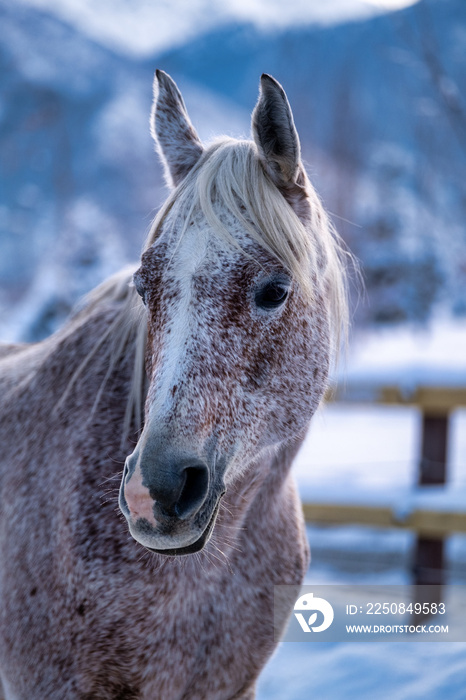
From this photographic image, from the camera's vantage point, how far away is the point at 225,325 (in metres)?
1.24

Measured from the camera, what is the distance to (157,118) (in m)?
1.65

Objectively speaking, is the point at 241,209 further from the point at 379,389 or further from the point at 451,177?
the point at 451,177

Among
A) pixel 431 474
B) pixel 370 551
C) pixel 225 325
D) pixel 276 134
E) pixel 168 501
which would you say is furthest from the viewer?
pixel 370 551

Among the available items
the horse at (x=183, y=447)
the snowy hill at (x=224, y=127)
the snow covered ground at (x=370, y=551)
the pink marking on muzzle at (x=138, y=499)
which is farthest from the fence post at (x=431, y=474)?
the snowy hill at (x=224, y=127)

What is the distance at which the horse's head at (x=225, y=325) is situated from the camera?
1102 millimetres

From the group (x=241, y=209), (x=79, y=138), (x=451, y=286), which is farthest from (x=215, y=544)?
(x=79, y=138)

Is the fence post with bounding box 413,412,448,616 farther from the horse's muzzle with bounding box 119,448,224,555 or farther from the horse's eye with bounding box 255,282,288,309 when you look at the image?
the horse's muzzle with bounding box 119,448,224,555

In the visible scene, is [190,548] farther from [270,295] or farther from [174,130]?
[174,130]

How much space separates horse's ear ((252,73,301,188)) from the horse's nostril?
771 millimetres

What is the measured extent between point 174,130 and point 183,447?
0.96m

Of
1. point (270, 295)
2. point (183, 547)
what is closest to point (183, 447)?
point (183, 547)

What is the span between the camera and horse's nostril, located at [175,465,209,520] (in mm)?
1077

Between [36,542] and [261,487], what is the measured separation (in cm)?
61

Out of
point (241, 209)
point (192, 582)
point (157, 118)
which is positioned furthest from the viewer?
point (157, 118)
